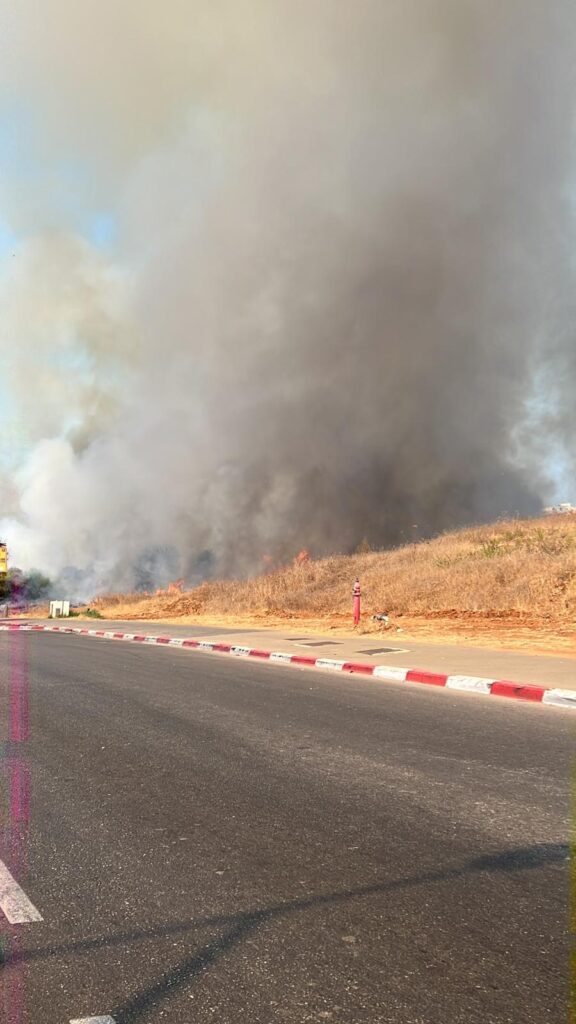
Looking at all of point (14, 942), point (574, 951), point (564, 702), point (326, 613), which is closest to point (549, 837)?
point (574, 951)

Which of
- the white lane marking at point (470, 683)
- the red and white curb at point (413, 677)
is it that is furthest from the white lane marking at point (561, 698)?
the white lane marking at point (470, 683)

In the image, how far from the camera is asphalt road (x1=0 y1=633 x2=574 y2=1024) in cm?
253

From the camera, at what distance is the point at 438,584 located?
20.8 meters

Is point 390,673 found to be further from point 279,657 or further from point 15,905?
point 15,905

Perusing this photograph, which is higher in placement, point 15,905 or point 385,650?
point 385,650

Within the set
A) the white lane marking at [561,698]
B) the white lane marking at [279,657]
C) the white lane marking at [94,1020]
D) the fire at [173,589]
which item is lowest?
the white lane marking at [94,1020]

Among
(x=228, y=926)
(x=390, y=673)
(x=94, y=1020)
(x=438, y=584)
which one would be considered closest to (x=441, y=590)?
(x=438, y=584)

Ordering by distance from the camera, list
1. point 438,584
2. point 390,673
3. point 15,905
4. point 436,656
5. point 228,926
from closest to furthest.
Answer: point 228,926
point 15,905
point 390,673
point 436,656
point 438,584

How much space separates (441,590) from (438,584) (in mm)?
529

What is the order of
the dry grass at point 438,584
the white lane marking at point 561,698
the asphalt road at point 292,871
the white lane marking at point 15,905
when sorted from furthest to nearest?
the dry grass at point 438,584
the white lane marking at point 561,698
the white lane marking at point 15,905
the asphalt road at point 292,871

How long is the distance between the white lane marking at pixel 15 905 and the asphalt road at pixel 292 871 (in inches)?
1.8

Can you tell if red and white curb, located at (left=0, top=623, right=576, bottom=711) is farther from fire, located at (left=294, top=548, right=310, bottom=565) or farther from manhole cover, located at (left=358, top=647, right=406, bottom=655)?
fire, located at (left=294, top=548, right=310, bottom=565)

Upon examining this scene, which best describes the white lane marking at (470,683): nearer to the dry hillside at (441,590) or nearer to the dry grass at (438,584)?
the dry hillside at (441,590)

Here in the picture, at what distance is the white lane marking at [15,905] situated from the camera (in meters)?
3.11
